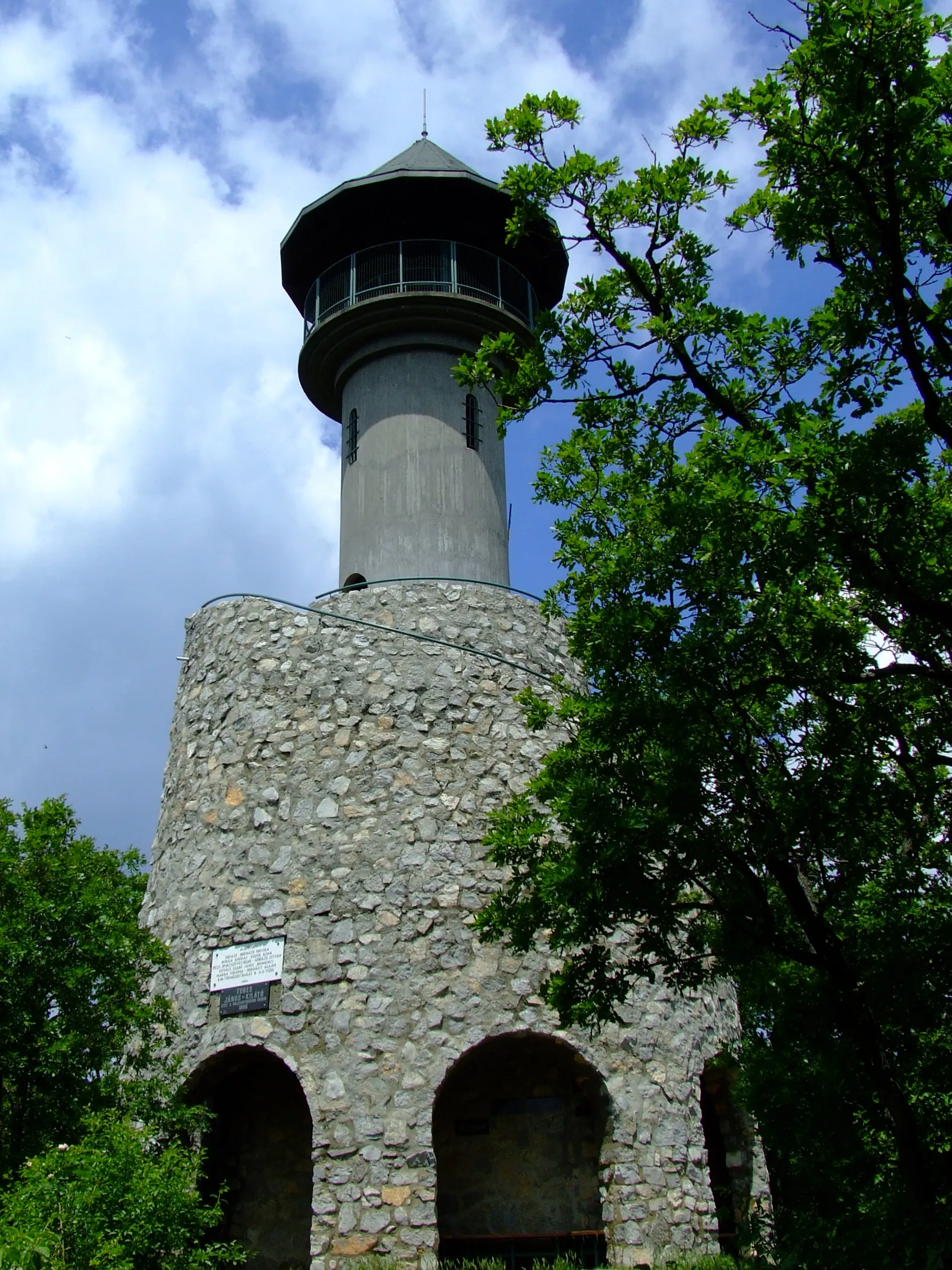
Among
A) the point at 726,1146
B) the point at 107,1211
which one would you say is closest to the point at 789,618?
the point at 107,1211

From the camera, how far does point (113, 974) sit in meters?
12.4

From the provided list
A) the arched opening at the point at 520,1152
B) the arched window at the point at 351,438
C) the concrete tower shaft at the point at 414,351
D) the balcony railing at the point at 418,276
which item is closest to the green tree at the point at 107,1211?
the arched opening at the point at 520,1152

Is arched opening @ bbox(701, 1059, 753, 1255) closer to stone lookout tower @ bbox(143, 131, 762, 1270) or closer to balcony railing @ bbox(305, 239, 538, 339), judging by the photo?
stone lookout tower @ bbox(143, 131, 762, 1270)

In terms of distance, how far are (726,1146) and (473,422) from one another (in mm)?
12415

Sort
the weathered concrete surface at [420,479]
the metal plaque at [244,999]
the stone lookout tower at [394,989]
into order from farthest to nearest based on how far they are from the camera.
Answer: the weathered concrete surface at [420,479] < the metal plaque at [244,999] < the stone lookout tower at [394,989]

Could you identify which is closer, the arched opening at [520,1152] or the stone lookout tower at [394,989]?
the stone lookout tower at [394,989]

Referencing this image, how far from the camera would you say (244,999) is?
1452 cm

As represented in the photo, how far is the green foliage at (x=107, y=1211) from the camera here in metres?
8.99

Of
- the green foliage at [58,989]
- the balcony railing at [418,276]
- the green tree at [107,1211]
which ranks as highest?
the balcony railing at [418,276]

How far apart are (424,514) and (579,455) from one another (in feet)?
31.7

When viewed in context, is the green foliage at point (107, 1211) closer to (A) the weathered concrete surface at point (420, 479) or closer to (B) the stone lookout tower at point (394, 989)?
(B) the stone lookout tower at point (394, 989)

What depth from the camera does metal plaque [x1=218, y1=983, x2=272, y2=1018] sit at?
14422 millimetres

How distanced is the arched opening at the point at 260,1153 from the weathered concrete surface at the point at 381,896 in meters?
0.95

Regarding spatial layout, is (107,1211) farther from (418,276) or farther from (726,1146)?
(418,276)
